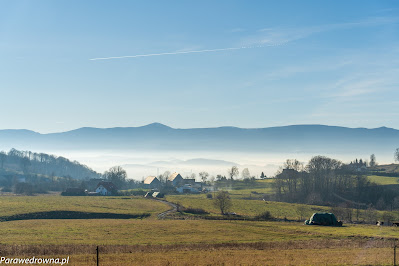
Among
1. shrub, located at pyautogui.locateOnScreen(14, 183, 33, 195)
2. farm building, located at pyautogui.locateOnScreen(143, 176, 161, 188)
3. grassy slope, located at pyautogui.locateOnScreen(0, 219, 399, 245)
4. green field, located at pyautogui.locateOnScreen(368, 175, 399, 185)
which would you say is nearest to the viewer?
grassy slope, located at pyautogui.locateOnScreen(0, 219, 399, 245)

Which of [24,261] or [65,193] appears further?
[65,193]

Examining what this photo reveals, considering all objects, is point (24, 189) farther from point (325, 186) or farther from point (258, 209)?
point (325, 186)

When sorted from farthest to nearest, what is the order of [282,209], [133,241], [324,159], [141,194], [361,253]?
[324,159] < [141,194] < [282,209] < [133,241] < [361,253]

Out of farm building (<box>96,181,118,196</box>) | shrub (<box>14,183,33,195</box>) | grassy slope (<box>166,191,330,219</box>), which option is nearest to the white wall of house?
farm building (<box>96,181,118,196</box>)

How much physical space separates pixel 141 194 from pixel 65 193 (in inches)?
939

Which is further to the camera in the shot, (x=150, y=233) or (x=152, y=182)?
(x=152, y=182)

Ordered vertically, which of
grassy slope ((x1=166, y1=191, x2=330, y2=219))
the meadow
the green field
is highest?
the green field

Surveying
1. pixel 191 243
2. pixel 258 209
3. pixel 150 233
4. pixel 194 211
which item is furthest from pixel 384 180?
pixel 191 243

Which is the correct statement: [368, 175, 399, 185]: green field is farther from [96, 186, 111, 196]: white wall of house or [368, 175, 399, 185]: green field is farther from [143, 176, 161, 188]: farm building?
[96, 186, 111, 196]: white wall of house

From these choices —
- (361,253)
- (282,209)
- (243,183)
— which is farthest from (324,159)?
(361,253)

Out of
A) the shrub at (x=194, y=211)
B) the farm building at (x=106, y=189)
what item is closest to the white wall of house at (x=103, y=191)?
the farm building at (x=106, y=189)

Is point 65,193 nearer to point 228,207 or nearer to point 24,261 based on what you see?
point 228,207

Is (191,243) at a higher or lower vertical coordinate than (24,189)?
lower

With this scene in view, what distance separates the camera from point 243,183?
6998 inches
